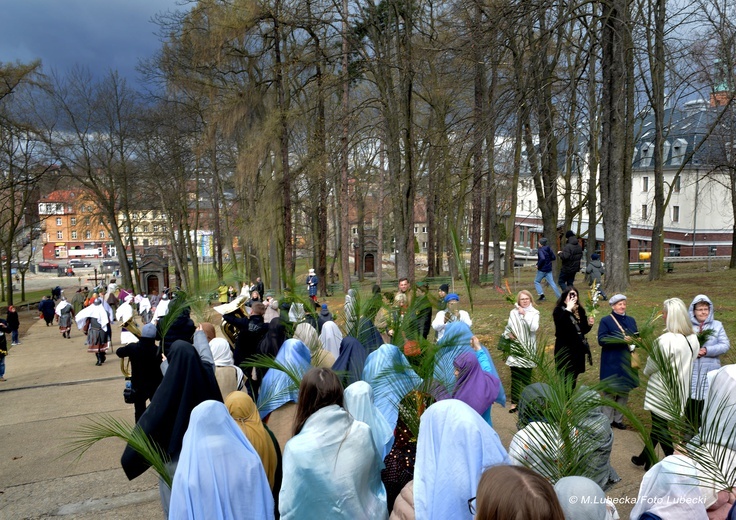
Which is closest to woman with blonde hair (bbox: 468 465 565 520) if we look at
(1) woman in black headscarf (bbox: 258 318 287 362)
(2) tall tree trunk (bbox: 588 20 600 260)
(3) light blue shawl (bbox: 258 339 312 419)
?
(3) light blue shawl (bbox: 258 339 312 419)

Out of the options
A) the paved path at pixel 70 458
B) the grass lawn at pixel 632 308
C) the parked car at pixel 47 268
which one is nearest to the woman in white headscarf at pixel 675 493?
the paved path at pixel 70 458

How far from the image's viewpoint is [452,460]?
3318 millimetres

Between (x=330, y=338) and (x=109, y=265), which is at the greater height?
(x=330, y=338)

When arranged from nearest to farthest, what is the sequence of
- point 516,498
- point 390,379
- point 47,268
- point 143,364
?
point 516,498 < point 390,379 < point 143,364 < point 47,268

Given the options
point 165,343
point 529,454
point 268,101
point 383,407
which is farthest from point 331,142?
point 529,454

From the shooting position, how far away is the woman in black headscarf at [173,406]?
436 centimetres

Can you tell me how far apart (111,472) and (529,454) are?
5.17m

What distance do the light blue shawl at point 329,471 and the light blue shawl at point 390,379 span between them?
120cm

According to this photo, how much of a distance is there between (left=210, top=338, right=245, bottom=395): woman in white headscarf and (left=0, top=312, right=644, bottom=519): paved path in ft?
4.01

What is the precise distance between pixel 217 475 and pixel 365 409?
124 centimetres

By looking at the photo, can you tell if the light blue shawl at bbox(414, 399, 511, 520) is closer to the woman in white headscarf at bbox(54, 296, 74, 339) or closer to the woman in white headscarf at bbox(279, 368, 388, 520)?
the woman in white headscarf at bbox(279, 368, 388, 520)

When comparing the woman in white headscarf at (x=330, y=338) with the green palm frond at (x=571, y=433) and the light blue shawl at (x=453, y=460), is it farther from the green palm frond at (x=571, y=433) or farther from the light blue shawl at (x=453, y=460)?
the light blue shawl at (x=453, y=460)

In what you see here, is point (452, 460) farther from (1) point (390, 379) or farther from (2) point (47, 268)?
(2) point (47, 268)

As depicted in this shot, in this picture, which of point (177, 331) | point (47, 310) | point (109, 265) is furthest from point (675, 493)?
point (109, 265)
